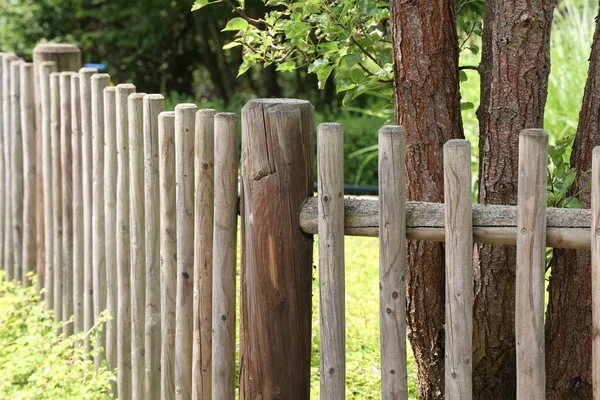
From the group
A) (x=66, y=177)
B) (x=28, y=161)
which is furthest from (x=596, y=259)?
(x=28, y=161)

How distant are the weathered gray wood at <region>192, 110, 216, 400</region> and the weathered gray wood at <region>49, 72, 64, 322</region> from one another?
6.04 ft

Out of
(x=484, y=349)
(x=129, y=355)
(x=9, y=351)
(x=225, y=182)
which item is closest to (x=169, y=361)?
(x=129, y=355)

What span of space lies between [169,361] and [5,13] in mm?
11962

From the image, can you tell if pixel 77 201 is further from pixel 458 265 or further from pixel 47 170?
pixel 458 265

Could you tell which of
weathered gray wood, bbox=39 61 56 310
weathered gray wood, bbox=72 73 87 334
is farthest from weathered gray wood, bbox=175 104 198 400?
weathered gray wood, bbox=39 61 56 310

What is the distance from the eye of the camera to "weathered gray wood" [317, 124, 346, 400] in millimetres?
2475

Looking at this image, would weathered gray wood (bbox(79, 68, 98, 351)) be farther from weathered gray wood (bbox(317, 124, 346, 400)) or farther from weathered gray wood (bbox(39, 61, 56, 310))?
weathered gray wood (bbox(317, 124, 346, 400))

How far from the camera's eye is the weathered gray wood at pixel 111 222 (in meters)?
3.88

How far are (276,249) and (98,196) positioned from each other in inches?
64.2

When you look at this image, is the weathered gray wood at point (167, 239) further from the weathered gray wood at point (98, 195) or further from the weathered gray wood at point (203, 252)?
the weathered gray wood at point (98, 195)

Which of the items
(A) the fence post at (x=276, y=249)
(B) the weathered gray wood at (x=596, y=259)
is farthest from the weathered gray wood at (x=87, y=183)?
(B) the weathered gray wood at (x=596, y=259)

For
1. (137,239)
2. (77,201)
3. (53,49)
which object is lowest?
(137,239)

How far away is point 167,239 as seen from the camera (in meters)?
3.26

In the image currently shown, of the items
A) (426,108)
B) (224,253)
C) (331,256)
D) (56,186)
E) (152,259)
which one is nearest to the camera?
(331,256)
